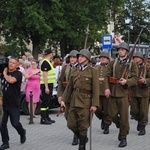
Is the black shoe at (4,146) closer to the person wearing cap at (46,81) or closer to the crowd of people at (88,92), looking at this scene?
the crowd of people at (88,92)

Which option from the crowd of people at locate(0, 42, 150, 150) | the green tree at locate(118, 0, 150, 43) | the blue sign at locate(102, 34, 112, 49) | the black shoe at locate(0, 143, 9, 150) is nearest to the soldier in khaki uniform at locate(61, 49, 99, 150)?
the crowd of people at locate(0, 42, 150, 150)

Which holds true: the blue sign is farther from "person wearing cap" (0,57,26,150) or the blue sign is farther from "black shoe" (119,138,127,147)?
"person wearing cap" (0,57,26,150)

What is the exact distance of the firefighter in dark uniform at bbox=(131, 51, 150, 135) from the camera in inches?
408

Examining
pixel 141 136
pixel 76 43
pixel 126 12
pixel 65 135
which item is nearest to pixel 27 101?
pixel 65 135

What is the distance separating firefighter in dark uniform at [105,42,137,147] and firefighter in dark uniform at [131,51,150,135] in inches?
53.3

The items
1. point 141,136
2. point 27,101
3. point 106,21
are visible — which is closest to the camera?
point 141,136

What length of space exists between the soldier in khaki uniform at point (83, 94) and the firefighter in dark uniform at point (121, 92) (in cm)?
107

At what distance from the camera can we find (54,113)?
47.2 feet

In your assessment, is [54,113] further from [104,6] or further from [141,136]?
[104,6]

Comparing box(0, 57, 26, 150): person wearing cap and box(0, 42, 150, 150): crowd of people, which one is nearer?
box(0, 42, 150, 150): crowd of people

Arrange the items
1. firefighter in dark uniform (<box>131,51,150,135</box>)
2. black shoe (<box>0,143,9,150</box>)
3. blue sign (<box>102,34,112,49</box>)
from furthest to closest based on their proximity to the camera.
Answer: blue sign (<box>102,34,112,49</box>) < firefighter in dark uniform (<box>131,51,150,135</box>) < black shoe (<box>0,143,9,150</box>)

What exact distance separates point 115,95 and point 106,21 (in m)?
35.1

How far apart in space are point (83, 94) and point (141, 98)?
2848 mm

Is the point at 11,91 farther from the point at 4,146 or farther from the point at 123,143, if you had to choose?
the point at 123,143
